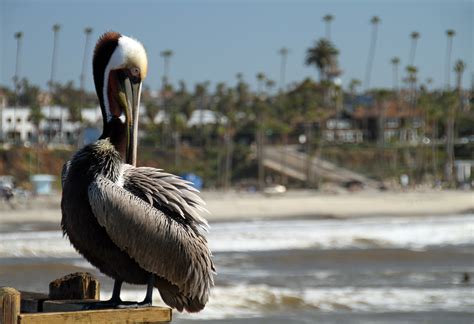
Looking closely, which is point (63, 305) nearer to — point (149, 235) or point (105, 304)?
point (105, 304)

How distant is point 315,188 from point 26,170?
24.2 meters

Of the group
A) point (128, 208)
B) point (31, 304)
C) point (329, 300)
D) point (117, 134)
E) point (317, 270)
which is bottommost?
point (317, 270)

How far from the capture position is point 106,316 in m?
4.66

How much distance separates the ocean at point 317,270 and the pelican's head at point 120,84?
8.69 metres

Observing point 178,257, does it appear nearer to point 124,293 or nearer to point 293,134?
point 124,293

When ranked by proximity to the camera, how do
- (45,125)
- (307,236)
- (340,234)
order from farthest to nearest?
(45,125)
(340,234)
(307,236)

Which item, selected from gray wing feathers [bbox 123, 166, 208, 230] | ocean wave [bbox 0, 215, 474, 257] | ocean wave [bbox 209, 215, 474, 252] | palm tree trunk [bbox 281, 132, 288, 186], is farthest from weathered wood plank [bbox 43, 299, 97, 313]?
palm tree trunk [bbox 281, 132, 288, 186]

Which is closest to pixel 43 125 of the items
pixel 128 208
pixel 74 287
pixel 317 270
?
pixel 317 270

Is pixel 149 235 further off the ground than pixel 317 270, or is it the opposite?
pixel 149 235

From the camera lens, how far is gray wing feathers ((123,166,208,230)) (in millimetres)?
5070

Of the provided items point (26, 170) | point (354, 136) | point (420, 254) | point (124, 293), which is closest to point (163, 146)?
point (26, 170)

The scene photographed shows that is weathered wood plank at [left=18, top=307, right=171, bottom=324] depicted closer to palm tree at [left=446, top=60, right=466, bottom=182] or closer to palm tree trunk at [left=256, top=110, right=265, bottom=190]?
palm tree trunk at [left=256, top=110, right=265, bottom=190]

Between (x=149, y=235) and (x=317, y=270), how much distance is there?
18.6m

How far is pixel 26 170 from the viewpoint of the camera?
8156cm
